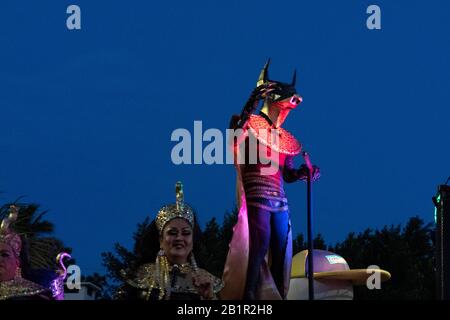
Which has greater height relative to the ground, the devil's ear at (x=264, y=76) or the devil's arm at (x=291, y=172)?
the devil's ear at (x=264, y=76)

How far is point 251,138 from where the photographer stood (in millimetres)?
11406

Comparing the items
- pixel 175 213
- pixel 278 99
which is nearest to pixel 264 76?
pixel 278 99

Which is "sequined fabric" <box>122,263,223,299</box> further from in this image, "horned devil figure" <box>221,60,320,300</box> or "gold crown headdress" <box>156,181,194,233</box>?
"horned devil figure" <box>221,60,320,300</box>

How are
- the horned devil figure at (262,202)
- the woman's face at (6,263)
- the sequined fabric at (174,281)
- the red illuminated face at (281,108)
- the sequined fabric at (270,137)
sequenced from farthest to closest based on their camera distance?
the red illuminated face at (281,108) → the sequined fabric at (270,137) → the horned devil figure at (262,202) → the woman's face at (6,263) → the sequined fabric at (174,281)

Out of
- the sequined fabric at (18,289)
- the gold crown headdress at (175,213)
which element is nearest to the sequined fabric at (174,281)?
the gold crown headdress at (175,213)

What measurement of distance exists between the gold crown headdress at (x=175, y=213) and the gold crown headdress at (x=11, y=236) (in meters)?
1.33

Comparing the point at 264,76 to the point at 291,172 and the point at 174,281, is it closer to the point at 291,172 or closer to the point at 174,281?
the point at 291,172

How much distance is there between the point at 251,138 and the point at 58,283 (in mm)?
2756

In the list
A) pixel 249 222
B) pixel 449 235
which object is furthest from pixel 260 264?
pixel 449 235

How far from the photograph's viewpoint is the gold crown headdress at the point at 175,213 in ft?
30.6

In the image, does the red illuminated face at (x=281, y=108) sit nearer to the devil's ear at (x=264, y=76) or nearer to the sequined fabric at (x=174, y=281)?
the devil's ear at (x=264, y=76)

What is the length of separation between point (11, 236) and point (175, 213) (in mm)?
1554

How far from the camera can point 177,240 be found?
923 cm

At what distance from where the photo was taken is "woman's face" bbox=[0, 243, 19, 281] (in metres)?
9.42
